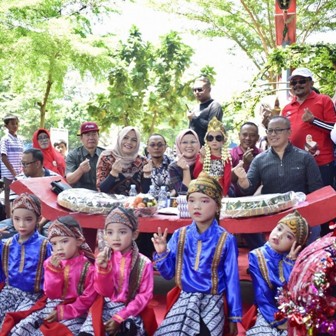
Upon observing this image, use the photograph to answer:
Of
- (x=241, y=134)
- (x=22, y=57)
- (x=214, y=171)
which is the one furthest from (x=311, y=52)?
(x=22, y=57)

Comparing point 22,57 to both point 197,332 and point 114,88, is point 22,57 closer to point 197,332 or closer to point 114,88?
point 114,88

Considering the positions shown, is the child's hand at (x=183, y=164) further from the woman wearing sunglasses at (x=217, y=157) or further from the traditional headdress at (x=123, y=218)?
the traditional headdress at (x=123, y=218)

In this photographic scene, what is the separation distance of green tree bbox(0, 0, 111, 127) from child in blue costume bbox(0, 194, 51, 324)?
A: 761cm

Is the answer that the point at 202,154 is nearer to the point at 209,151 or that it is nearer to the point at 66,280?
the point at 209,151

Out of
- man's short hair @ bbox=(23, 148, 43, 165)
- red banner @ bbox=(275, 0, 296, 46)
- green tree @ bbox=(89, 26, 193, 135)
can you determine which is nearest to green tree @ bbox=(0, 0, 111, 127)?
green tree @ bbox=(89, 26, 193, 135)

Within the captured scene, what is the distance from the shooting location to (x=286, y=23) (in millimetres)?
9547

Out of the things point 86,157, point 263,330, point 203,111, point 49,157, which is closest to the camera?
point 263,330

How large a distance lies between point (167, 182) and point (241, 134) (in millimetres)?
963

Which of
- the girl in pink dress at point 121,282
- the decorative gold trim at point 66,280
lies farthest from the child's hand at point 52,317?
the girl in pink dress at point 121,282

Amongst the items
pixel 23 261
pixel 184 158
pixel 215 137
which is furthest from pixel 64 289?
pixel 215 137

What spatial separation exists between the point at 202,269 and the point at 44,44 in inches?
335

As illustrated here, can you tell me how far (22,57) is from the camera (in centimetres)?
1091

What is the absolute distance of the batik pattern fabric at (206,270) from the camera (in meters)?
3.38

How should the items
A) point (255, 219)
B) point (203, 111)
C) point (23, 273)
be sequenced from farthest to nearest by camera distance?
point (203, 111)
point (255, 219)
point (23, 273)
